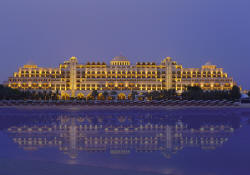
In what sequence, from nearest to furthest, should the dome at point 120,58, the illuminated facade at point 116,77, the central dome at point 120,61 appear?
the illuminated facade at point 116,77, the central dome at point 120,61, the dome at point 120,58

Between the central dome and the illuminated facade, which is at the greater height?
the central dome

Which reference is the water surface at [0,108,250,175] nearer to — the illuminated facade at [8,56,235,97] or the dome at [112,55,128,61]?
the illuminated facade at [8,56,235,97]

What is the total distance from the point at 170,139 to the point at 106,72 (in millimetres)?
101438

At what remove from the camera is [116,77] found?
4432 inches

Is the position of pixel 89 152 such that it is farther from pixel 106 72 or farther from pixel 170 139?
pixel 106 72

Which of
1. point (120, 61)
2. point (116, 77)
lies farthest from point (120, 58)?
point (116, 77)

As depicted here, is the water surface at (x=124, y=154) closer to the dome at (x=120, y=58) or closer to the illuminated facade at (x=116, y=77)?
the illuminated facade at (x=116, y=77)

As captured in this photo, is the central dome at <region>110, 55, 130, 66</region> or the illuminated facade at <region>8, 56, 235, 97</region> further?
the central dome at <region>110, 55, 130, 66</region>

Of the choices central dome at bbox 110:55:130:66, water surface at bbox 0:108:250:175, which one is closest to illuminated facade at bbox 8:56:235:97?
central dome at bbox 110:55:130:66

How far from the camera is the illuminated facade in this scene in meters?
109

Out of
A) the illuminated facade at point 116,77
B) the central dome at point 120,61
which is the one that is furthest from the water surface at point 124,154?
the central dome at point 120,61

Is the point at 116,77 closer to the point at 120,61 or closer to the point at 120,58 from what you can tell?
the point at 120,61

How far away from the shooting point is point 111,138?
41.2 feet

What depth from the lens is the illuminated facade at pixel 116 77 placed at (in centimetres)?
10875
